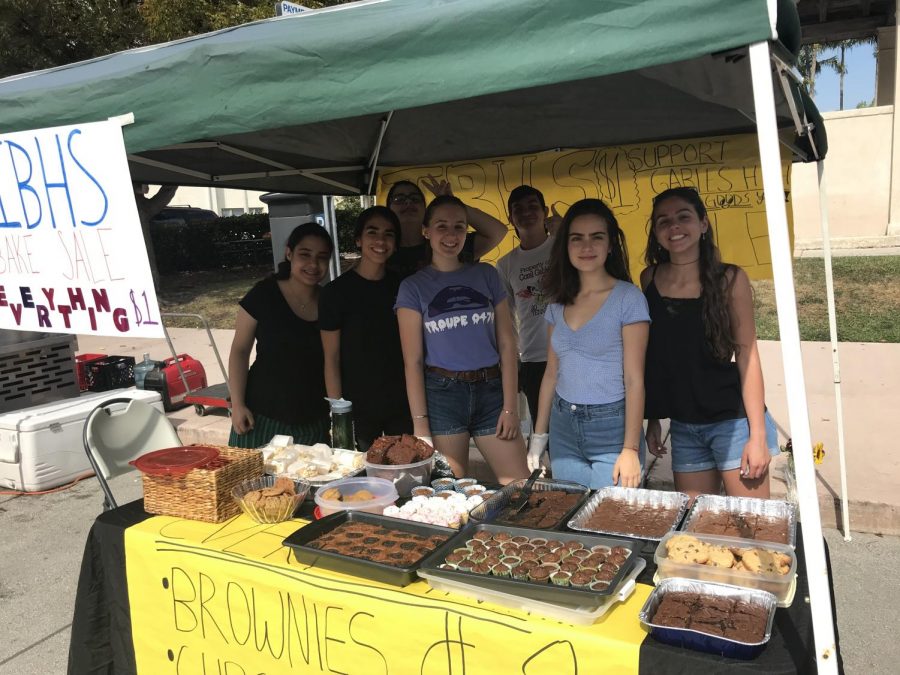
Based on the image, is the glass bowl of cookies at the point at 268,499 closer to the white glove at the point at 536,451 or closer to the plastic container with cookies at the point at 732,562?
the white glove at the point at 536,451

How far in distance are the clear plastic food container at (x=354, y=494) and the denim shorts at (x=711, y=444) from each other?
1.09 metres

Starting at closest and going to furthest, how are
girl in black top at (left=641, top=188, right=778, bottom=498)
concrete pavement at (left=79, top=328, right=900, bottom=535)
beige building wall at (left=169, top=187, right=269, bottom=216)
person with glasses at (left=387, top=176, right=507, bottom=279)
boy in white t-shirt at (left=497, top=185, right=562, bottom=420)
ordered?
1. girl in black top at (left=641, top=188, right=778, bottom=498)
2. boy in white t-shirt at (left=497, top=185, right=562, bottom=420)
3. person with glasses at (left=387, top=176, right=507, bottom=279)
4. concrete pavement at (left=79, top=328, right=900, bottom=535)
5. beige building wall at (left=169, top=187, right=269, bottom=216)

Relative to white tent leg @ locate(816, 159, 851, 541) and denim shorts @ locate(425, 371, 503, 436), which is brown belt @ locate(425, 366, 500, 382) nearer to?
denim shorts @ locate(425, 371, 503, 436)

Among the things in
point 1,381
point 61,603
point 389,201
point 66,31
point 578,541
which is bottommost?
point 61,603

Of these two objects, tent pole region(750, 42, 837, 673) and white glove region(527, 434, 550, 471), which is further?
white glove region(527, 434, 550, 471)

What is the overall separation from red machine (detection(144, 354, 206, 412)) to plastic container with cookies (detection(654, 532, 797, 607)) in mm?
5479

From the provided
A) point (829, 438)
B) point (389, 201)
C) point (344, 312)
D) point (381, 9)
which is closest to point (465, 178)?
point (389, 201)

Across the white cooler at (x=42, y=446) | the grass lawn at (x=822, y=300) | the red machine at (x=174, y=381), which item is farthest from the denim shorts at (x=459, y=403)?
the grass lawn at (x=822, y=300)

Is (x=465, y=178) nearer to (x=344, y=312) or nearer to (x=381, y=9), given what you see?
(x=344, y=312)

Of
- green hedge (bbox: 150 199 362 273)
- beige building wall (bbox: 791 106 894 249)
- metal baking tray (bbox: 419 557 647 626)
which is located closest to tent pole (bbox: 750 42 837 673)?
metal baking tray (bbox: 419 557 647 626)

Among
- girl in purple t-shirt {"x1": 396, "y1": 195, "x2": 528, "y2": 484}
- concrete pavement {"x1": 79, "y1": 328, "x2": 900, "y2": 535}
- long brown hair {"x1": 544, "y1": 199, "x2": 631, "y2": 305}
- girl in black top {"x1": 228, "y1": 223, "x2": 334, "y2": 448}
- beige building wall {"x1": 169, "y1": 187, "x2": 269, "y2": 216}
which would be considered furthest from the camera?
beige building wall {"x1": 169, "y1": 187, "x2": 269, "y2": 216}

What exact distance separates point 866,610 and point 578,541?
2097 mm

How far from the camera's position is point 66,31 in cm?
1281

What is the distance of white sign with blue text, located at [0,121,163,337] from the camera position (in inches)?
90.7
